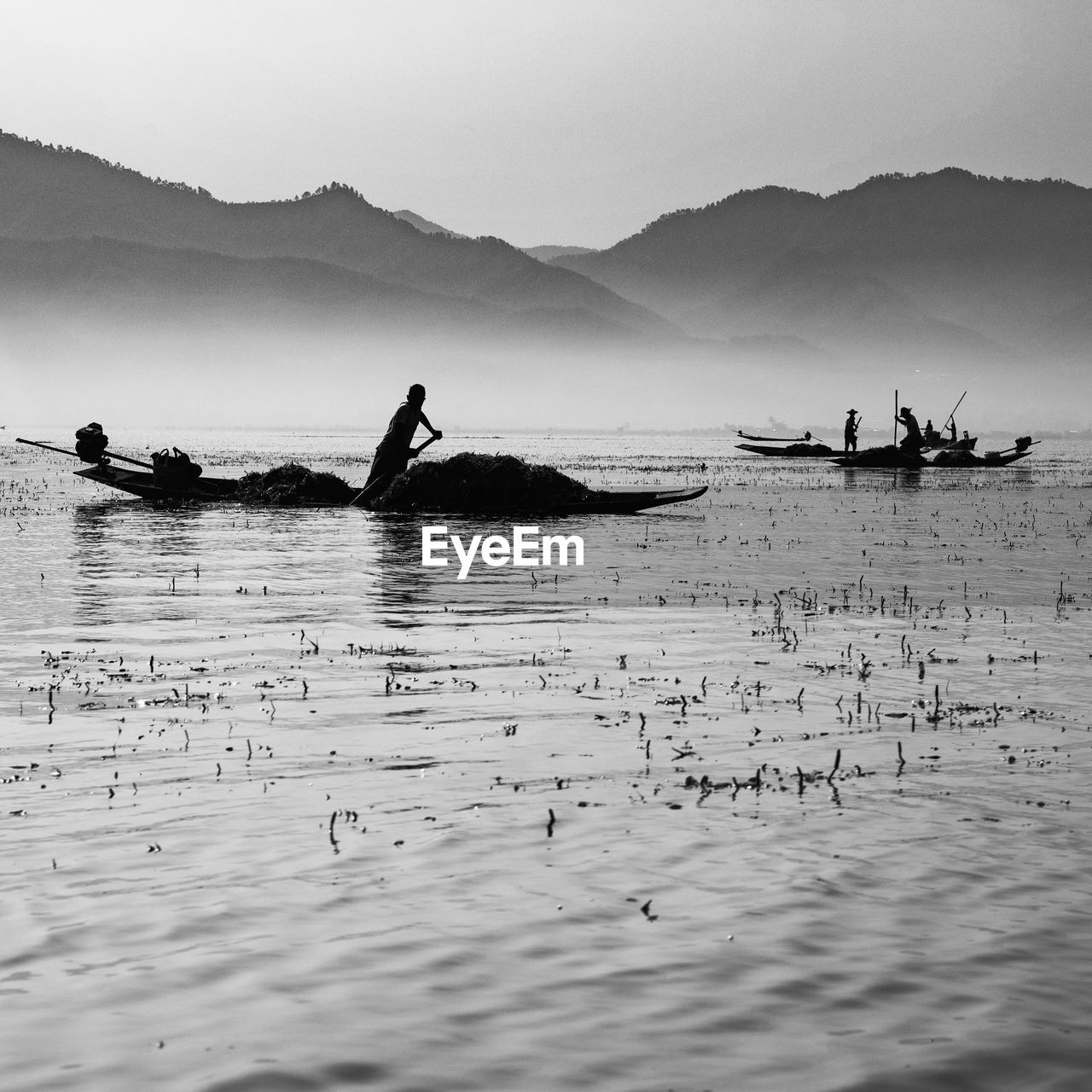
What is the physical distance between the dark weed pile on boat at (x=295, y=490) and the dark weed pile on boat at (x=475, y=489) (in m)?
2.30

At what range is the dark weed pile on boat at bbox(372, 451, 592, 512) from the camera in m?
33.5

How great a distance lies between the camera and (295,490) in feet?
118

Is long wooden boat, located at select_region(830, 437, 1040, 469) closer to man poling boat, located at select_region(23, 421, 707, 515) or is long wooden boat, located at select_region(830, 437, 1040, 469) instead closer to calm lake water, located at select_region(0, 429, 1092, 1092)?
man poling boat, located at select_region(23, 421, 707, 515)

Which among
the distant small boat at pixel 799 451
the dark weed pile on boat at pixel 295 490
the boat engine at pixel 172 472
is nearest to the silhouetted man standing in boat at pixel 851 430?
the distant small boat at pixel 799 451

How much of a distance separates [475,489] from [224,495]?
7.99 metres

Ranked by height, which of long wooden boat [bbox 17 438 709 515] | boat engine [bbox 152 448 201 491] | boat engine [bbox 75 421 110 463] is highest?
boat engine [bbox 75 421 110 463]

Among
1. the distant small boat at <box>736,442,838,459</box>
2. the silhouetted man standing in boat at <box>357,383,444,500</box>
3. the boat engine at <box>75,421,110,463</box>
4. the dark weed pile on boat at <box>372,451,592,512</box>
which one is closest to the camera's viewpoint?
the silhouetted man standing in boat at <box>357,383,444,500</box>

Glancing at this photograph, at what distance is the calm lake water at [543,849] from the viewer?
514 centimetres

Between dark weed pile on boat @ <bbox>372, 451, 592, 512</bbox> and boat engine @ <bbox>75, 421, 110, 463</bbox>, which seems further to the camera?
boat engine @ <bbox>75, 421, 110, 463</bbox>

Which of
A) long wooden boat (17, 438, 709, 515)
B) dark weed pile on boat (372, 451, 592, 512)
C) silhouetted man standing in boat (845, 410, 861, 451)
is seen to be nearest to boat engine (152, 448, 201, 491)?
long wooden boat (17, 438, 709, 515)

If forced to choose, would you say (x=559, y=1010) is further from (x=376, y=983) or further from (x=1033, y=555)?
(x=1033, y=555)

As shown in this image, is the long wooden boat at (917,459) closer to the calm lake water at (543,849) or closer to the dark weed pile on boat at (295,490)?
the dark weed pile on boat at (295,490)

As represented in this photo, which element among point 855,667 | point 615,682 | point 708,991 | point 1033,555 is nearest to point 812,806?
point 708,991

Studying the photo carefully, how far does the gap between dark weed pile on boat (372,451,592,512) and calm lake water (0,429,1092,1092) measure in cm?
1660
